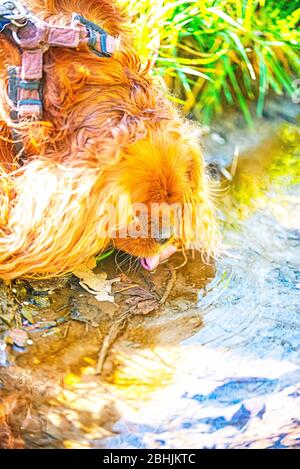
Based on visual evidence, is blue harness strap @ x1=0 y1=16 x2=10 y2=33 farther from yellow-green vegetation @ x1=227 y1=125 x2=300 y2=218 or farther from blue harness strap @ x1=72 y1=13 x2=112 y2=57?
yellow-green vegetation @ x1=227 y1=125 x2=300 y2=218

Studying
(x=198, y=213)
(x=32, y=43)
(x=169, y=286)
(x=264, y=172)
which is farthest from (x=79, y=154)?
(x=264, y=172)

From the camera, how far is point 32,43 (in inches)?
86.0

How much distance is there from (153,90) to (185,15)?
3.69ft

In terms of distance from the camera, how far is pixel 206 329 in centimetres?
254

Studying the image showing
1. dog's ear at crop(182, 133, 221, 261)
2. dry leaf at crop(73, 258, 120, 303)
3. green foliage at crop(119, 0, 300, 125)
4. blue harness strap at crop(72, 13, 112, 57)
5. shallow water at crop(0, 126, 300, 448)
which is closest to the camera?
shallow water at crop(0, 126, 300, 448)

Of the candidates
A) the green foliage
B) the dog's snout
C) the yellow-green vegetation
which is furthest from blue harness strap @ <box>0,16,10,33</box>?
the yellow-green vegetation

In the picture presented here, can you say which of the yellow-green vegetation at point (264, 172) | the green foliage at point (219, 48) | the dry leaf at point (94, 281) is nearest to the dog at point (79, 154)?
the dry leaf at point (94, 281)

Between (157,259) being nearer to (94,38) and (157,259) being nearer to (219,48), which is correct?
(94,38)

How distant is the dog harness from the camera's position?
2.18 metres

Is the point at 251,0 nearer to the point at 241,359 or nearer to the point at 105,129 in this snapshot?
the point at 105,129

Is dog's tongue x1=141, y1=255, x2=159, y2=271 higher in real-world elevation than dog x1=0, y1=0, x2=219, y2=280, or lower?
lower

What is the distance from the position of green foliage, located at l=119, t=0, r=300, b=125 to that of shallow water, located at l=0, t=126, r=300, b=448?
93 centimetres

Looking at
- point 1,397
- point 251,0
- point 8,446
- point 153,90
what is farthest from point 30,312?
point 251,0

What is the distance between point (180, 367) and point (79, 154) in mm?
810
